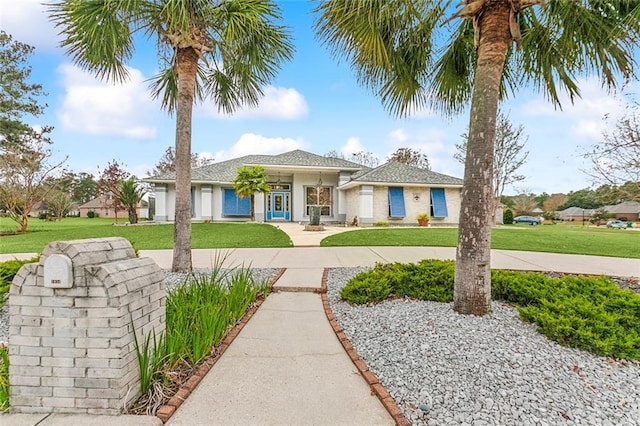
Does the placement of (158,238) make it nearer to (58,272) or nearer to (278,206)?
(278,206)

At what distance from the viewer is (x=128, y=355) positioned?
1980 mm

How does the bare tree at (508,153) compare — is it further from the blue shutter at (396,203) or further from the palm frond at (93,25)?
the palm frond at (93,25)

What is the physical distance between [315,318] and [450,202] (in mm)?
19175

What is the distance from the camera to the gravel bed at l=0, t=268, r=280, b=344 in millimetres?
3365

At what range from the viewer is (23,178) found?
1642 centimetres

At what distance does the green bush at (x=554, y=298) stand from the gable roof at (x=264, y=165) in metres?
16.5

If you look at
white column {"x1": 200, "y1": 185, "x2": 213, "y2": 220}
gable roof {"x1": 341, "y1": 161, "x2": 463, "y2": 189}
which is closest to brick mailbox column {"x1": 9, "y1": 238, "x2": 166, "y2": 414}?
gable roof {"x1": 341, "y1": 161, "x2": 463, "y2": 189}

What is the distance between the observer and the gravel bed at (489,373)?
2004 mm

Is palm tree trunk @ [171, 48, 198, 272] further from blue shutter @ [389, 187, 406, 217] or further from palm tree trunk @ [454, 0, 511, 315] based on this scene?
blue shutter @ [389, 187, 406, 217]

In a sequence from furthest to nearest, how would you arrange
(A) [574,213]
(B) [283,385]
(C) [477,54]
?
(A) [574,213]
(C) [477,54]
(B) [283,385]

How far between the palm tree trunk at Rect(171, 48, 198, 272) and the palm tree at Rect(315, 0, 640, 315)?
9.26ft

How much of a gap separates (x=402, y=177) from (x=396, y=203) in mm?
1914

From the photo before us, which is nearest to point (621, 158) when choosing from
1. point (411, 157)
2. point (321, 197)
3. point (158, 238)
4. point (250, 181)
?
point (321, 197)

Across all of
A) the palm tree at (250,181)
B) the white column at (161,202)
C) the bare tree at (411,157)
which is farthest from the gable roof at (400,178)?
the bare tree at (411,157)
